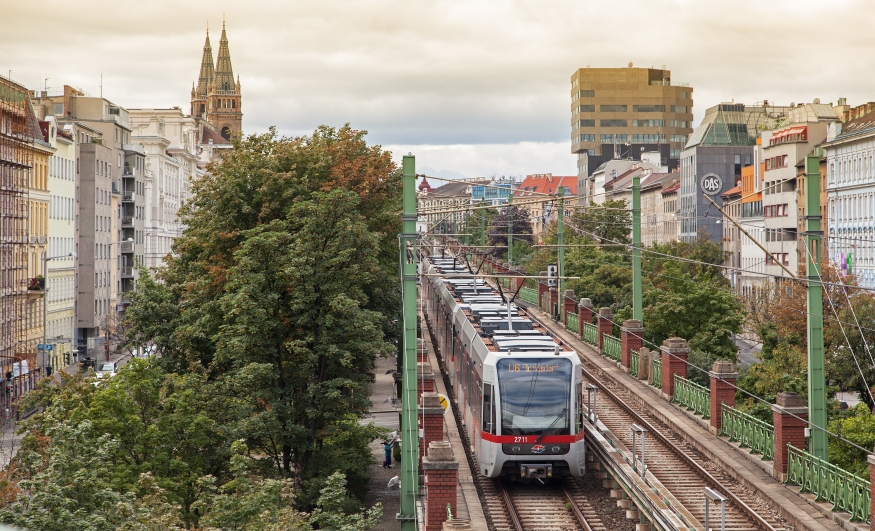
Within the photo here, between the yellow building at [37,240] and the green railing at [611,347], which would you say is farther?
the yellow building at [37,240]

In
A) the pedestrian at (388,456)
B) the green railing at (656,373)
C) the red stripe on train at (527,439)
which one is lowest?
the pedestrian at (388,456)

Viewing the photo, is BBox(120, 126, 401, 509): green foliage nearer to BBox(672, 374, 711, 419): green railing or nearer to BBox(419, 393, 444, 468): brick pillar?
BBox(419, 393, 444, 468): brick pillar

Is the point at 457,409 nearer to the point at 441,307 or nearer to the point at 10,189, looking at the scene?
the point at 441,307

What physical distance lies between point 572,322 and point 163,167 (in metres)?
78.6

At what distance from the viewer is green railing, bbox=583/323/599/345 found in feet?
165

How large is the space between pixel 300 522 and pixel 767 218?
294ft

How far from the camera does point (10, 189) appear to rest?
6688 cm

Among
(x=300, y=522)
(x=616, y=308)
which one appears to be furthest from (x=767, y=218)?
(x=300, y=522)

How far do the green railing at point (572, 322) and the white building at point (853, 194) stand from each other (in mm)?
27783

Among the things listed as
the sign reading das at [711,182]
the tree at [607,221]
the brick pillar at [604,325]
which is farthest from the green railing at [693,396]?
the sign reading das at [711,182]

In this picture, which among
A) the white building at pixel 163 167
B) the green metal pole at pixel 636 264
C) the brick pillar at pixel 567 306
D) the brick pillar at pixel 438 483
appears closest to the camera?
the brick pillar at pixel 438 483

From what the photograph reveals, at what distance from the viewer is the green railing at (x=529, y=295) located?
7394 cm

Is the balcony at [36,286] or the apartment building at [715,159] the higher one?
the apartment building at [715,159]

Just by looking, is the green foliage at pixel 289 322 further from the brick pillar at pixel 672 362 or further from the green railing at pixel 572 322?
the green railing at pixel 572 322
